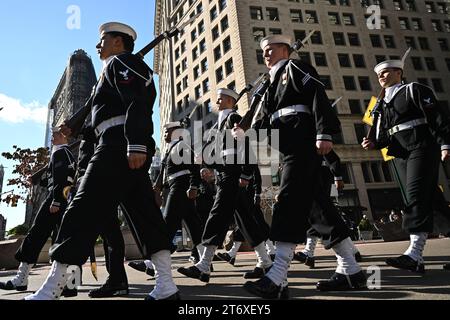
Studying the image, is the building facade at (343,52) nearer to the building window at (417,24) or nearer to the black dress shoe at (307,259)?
the building window at (417,24)

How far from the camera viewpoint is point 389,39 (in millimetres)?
35250

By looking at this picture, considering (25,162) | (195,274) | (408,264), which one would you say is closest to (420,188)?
(408,264)

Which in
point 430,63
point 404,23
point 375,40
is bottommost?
point 430,63

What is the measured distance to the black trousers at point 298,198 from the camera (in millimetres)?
2672

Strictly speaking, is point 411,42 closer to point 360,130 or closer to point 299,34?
point 299,34

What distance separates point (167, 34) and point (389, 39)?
3624 cm

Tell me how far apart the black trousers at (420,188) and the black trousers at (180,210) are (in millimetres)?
3027

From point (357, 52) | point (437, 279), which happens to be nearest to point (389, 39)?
point (357, 52)

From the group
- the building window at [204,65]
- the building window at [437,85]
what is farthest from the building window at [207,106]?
the building window at [437,85]

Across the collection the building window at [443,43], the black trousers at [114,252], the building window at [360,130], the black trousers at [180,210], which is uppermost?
the building window at [443,43]

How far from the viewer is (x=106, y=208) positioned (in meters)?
2.56

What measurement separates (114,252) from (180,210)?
1.47 meters

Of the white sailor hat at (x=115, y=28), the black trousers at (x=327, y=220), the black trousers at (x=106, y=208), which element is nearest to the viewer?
the black trousers at (x=106, y=208)
